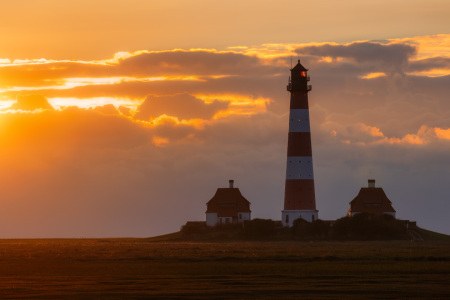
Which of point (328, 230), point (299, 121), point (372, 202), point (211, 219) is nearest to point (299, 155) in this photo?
point (299, 121)

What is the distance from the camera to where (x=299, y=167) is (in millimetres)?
101188

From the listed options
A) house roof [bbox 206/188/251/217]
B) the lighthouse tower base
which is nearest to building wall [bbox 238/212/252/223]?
house roof [bbox 206/188/251/217]

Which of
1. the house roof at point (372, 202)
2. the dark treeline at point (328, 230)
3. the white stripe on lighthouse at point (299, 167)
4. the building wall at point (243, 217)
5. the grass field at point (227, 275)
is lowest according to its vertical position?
the grass field at point (227, 275)

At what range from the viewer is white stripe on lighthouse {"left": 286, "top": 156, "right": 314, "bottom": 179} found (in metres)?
101

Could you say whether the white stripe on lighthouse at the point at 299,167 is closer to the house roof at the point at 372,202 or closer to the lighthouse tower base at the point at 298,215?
the lighthouse tower base at the point at 298,215

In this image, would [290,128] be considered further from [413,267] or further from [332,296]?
[332,296]

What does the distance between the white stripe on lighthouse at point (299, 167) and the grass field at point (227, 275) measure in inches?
1163

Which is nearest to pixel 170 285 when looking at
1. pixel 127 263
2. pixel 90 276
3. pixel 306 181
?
pixel 90 276

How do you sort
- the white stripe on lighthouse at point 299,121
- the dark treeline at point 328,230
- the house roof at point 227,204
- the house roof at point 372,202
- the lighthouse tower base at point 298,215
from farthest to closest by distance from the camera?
1. the house roof at point 227,204
2. the house roof at point 372,202
3. the lighthouse tower base at point 298,215
4. the dark treeline at point 328,230
5. the white stripe on lighthouse at point 299,121

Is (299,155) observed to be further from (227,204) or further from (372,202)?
(227,204)

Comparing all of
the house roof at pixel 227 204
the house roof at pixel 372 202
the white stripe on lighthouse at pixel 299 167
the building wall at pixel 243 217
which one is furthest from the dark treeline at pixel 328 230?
the house roof at pixel 227 204

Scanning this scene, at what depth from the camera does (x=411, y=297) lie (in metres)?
40.1

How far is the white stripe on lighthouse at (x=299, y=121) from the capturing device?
101 metres

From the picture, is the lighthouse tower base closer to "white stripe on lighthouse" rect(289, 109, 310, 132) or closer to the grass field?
"white stripe on lighthouse" rect(289, 109, 310, 132)
